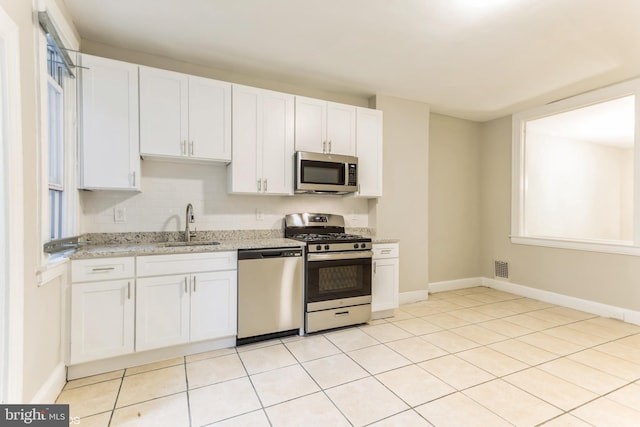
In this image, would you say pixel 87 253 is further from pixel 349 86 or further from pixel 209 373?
pixel 349 86

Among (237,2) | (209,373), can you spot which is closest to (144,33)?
(237,2)

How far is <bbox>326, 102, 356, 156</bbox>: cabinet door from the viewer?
358 centimetres

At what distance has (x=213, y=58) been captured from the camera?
3.08 metres

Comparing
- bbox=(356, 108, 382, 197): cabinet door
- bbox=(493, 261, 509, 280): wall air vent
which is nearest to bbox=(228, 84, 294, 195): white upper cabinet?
bbox=(356, 108, 382, 197): cabinet door

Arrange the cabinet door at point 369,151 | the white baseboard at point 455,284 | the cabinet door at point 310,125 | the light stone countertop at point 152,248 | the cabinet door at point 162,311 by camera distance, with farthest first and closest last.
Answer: the white baseboard at point 455,284 < the cabinet door at point 369,151 < the cabinet door at point 310,125 < the cabinet door at point 162,311 < the light stone countertop at point 152,248

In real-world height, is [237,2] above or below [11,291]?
above

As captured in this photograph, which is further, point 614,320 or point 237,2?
point 614,320

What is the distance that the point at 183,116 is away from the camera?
2850mm

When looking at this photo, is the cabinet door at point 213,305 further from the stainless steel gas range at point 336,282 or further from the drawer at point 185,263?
the stainless steel gas range at point 336,282

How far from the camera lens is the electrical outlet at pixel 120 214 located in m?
2.85

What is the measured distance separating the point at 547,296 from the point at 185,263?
4.73 m

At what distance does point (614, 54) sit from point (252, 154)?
3616 mm

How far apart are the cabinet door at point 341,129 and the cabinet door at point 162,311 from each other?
2.15 m

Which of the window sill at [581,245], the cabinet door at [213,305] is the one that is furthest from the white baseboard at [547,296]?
the cabinet door at [213,305]
